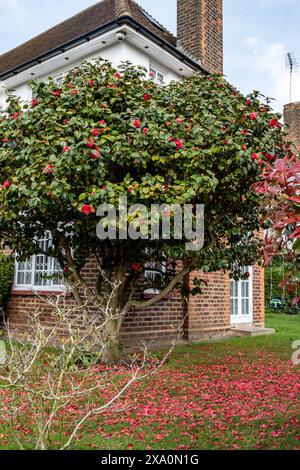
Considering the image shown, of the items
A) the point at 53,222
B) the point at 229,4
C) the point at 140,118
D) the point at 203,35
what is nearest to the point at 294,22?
the point at 229,4

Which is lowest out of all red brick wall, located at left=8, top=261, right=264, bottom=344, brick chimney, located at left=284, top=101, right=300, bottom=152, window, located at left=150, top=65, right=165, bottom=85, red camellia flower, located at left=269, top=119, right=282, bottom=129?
red brick wall, located at left=8, top=261, right=264, bottom=344

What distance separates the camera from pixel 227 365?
859 centimetres

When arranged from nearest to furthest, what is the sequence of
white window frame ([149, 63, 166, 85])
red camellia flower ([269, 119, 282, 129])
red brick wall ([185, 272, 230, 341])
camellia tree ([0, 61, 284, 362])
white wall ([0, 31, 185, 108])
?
camellia tree ([0, 61, 284, 362])
red camellia flower ([269, 119, 282, 129])
white wall ([0, 31, 185, 108])
red brick wall ([185, 272, 230, 341])
white window frame ([149, 63, 166, 85])

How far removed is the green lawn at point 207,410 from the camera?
14.6 feet

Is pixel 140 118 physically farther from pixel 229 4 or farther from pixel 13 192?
pixel 229 4

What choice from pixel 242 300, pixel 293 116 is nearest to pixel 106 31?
pixel 242 300

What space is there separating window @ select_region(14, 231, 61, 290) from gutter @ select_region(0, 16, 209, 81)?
4.59 meters

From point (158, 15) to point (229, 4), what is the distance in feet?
7.66

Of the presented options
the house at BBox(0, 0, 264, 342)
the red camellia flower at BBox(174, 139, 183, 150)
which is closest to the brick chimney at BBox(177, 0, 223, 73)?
the house at BBox(0, 0, 264, 342)

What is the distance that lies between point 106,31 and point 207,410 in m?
8.67

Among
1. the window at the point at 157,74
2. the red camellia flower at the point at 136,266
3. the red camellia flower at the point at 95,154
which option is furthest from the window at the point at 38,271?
the red camellia flower at the point at 95,154

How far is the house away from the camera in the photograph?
10961 mm

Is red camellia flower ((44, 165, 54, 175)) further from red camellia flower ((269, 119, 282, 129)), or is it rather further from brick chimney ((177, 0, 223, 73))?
brick chimney ((177, 0, 223, 73))

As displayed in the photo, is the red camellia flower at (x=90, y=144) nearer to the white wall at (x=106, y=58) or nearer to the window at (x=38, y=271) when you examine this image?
the white wall at (x=106, y=58)
